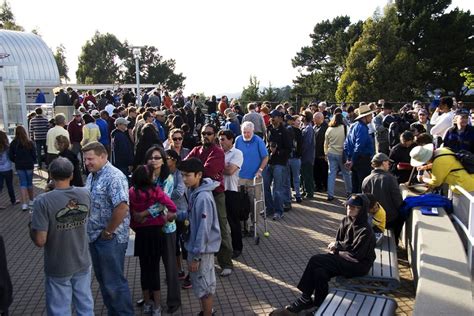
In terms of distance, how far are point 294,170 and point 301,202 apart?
0.77 metres

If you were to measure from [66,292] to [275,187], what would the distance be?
4976mm

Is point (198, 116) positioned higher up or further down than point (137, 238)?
higher up

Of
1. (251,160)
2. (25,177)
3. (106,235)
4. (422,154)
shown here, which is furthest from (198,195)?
(25,177)

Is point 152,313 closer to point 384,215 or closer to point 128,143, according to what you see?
point 384,215

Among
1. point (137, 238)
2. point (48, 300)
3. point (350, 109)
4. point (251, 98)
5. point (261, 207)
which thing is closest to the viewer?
point (48, 300)

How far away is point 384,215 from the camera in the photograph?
580 cm

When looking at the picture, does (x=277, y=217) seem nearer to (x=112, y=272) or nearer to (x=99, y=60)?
(x=112, y=272)

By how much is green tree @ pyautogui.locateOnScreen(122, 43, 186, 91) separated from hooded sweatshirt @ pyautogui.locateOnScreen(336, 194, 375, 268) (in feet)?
226

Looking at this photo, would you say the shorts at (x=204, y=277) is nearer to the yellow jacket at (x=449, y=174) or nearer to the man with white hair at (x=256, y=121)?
the yellow jacket at (x=449, y=174)

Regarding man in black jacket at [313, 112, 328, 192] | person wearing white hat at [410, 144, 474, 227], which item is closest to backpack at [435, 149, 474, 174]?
person wearing white hat at [410, 144, 474, 227]

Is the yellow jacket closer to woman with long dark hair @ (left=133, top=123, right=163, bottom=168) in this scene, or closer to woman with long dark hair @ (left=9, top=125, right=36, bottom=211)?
woman with long dark hair @ (left=133, top=123, right=163, bottom=168)

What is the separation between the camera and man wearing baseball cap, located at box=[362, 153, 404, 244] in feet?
20.4

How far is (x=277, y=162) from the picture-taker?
8320 mm

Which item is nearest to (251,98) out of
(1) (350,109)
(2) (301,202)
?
(1) (350,109)
